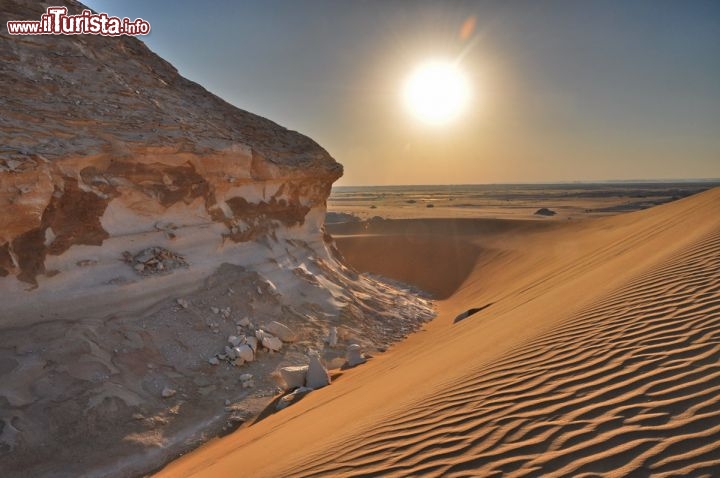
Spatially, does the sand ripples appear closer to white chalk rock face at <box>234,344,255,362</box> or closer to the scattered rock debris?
white chalk rock face at <box>234,344,255,362</box>

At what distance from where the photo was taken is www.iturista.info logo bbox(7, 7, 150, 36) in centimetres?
805

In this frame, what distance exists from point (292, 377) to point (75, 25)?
8.47m

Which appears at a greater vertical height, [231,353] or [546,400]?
[546,400]

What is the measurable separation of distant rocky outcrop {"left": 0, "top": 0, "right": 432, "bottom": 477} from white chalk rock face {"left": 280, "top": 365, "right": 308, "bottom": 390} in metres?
0.34

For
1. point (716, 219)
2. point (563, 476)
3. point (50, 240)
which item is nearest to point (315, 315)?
point (50, 240)

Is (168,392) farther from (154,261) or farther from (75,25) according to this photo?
(75,25)

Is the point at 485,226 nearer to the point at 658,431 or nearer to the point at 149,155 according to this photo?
the point at 149,155

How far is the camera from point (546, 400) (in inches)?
138

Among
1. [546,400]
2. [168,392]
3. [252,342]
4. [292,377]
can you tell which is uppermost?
[546,400]

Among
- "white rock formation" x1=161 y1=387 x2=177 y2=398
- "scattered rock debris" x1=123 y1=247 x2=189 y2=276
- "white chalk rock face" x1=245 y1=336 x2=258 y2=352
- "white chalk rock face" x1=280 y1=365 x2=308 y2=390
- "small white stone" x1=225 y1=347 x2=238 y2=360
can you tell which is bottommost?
"white chalk rock face" x1=280 y1=365 x2=308 y2=390

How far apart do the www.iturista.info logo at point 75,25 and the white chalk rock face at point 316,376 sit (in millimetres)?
8027

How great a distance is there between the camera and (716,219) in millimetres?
8633

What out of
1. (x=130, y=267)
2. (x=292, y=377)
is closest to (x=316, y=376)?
(x=292, y=377)

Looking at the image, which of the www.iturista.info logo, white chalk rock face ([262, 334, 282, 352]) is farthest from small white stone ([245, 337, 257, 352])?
the www.iturista.info logo
